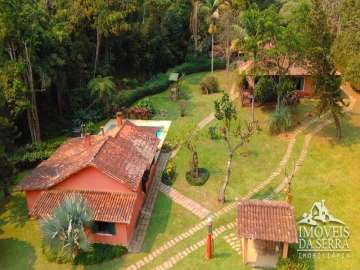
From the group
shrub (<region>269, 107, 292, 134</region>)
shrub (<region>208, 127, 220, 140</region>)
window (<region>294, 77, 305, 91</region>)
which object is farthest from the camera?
window (<region>294, 77, 305, 91</region>)

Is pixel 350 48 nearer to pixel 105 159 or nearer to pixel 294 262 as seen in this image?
pixel 294 262

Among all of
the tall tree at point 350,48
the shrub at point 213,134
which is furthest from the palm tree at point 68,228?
the tall tree at point 350,48

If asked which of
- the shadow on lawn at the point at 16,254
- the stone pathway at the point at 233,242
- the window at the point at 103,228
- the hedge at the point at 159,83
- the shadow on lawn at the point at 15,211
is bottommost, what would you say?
the shadow on lawn at the point at 16,254

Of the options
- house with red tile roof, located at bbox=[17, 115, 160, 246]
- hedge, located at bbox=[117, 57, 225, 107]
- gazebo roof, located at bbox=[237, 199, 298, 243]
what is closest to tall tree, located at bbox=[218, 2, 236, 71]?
hedge, located at bbox=[117, 57, 225, 107]

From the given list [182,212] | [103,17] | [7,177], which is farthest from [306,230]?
[103,17]

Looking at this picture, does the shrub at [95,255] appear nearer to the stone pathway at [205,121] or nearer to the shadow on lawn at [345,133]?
the stone pathway at [205,121]

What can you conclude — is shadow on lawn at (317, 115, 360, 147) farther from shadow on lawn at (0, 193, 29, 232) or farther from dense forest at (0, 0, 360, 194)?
shadow on lawn at (0, 193, 29, 232)
